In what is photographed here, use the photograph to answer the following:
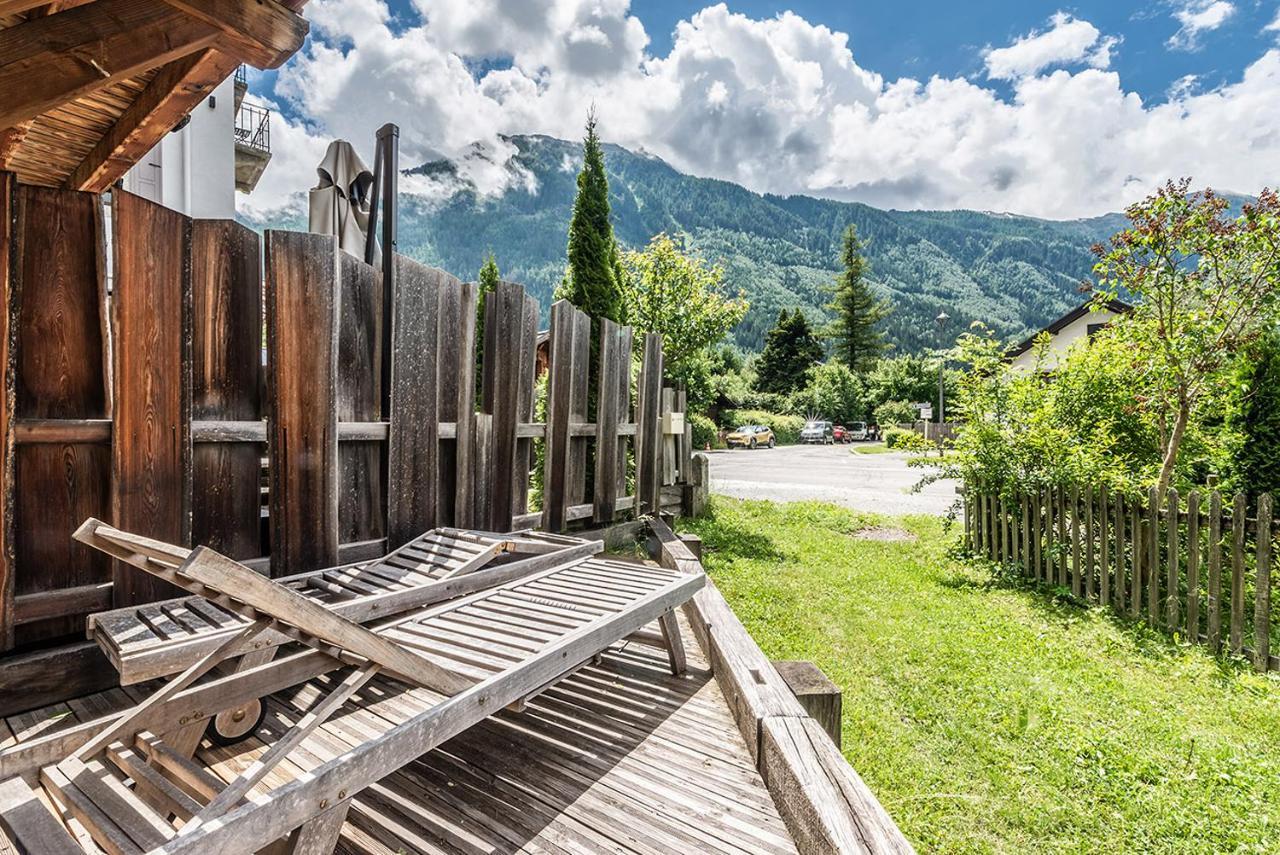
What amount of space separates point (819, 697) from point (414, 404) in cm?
285

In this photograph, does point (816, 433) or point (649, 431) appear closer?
point (649, 431)

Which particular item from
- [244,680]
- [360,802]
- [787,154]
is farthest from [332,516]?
[787,154]

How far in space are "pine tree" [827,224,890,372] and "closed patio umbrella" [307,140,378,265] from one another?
51182 mm

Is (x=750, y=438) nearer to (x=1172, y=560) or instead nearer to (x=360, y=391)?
(x=1172, y=560)

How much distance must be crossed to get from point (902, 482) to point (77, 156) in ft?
49.5

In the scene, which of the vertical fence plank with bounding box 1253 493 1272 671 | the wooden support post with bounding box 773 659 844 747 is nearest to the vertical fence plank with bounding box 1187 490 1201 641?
the vertical fence plank with bounding box 1253 493 1272 671

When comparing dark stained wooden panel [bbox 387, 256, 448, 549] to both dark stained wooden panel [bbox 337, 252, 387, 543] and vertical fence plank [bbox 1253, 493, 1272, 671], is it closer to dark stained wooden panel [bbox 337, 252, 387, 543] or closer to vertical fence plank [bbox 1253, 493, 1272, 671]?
dark stained wooden panel [bbox 337, 252, 387, 543]

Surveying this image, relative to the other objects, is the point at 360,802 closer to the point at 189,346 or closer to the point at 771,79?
the point at 189,346

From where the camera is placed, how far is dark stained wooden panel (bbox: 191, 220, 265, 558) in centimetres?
279

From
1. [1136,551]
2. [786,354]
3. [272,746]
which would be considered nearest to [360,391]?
[272,746]

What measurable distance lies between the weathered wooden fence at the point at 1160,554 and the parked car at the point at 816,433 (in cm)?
3099

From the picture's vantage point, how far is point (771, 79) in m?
75.8

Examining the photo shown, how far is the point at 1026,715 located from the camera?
301 centimetres

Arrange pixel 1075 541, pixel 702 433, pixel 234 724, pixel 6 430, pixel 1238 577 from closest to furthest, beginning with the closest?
pixel 234 724, pixel 6 430, pixel 1238 577, pixel 1075 541, pixel 702 433
